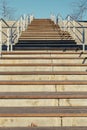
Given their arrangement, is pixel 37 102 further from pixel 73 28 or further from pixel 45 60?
pixel 73 28

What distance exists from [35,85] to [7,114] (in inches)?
42.3

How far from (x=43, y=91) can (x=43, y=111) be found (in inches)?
31.7

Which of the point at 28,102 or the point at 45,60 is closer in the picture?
the point at 28,102

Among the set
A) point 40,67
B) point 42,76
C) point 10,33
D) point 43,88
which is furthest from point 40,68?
point 10,33

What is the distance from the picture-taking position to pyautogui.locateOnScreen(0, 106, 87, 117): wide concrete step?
3787 millimetres

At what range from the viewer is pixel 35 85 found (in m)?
4.77

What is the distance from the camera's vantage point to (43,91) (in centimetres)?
472

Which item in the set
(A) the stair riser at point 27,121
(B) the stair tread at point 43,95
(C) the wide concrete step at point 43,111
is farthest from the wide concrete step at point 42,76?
(A) the stair riser at point 27,121

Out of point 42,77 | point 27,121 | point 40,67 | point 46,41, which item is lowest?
point 27,121

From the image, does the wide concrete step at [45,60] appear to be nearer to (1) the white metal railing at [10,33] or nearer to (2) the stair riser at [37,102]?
(1) the white metal railing at [10,33]

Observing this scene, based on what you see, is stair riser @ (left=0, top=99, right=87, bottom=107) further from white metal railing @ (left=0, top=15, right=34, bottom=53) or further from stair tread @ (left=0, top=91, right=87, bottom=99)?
white metal railing @ (left=0, top=15, right=34, bottom=53)

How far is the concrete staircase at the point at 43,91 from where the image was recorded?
379 cm

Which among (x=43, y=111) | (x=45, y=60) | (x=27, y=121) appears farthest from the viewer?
(x=45, y=60)

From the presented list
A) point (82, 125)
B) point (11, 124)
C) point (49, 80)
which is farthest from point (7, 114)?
point (49, 80)
